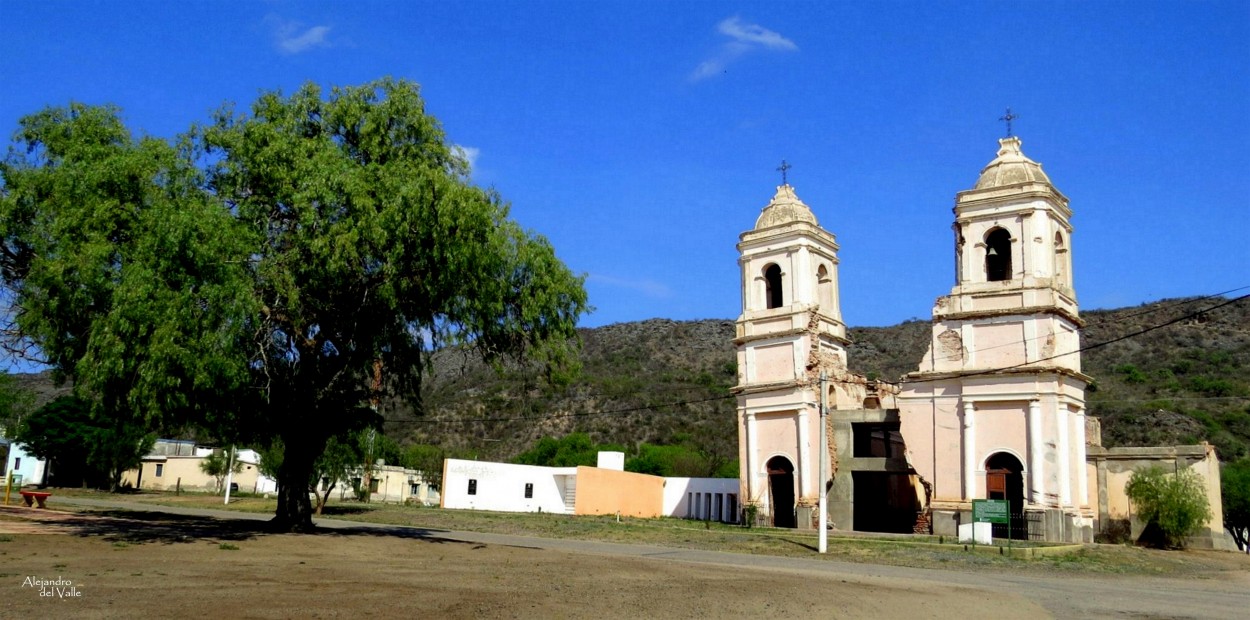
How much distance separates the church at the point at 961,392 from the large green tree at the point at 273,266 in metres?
15.0

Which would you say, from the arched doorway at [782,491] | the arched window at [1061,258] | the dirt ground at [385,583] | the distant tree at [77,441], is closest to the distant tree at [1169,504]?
the arched window at [1061,258]

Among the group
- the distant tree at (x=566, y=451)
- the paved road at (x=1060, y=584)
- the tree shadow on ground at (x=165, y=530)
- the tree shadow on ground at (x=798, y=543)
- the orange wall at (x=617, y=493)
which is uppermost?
the distant tree at (x=566, y=451)

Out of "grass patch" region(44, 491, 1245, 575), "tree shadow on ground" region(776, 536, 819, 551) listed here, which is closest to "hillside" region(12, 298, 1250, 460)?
"grass patch" region(44, 491, 1245, 575)

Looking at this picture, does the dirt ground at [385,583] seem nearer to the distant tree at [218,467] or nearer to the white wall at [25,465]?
the distant tree at [218,467]

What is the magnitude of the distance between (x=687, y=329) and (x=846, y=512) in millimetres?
73139

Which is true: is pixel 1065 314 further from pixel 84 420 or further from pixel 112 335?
pixel 84 420

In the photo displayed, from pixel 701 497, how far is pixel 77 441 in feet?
119

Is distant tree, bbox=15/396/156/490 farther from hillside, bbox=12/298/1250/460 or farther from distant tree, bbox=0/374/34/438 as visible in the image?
hillside, bbox=12/298/1250/460

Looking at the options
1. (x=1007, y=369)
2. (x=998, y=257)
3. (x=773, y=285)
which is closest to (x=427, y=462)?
(x=773, y=285)

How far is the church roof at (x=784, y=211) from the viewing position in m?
42.2

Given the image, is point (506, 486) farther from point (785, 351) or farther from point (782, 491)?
point (785, 351)

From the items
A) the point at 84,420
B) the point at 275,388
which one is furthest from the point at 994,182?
the point at 84,420

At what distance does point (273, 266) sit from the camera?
19.3 metres

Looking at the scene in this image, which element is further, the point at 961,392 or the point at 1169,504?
the point at 961,392
